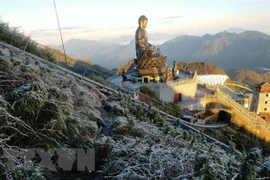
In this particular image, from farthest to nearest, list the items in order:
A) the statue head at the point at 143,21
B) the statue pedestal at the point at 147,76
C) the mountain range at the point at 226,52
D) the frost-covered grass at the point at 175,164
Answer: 1. the mountain range at the point at 226,52
2. the statue head at the point at 143,21
3. the statue pedestal at the point at 147,76
4. the frost-covered grass at the point at 175,164

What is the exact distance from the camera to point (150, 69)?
17.7 meters

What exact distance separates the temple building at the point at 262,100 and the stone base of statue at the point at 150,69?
7.02 m

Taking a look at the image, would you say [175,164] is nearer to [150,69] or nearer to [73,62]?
[150,69]

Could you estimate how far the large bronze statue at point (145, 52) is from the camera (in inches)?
702

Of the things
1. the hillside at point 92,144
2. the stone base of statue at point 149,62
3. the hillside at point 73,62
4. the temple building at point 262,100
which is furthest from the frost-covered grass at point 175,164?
the temple building at point 262,100

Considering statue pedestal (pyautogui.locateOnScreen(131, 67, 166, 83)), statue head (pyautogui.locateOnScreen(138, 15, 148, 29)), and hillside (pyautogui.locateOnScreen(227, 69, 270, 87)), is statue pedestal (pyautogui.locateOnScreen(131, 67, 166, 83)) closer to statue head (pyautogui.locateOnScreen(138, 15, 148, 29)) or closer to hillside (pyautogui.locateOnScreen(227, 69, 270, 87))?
statue head (pyautogui.locateOnScreen(138, 15, 148, 29))

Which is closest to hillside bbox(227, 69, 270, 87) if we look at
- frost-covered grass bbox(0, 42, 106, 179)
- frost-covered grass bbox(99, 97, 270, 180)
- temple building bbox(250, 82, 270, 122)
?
temple building bbox(250, 82, 270, 122)

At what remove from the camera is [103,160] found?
301cm

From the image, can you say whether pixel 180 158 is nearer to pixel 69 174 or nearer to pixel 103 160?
pixel 103 160

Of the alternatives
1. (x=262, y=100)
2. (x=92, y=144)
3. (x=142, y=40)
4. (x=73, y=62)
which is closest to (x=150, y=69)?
(x=142, y=40)

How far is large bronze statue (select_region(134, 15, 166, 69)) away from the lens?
17.8m

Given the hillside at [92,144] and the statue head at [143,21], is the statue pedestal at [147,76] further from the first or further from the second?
the hillside at [92,144]

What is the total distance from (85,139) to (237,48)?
163257 mm

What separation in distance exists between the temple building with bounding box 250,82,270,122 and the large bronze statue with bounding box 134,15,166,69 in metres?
7.14
